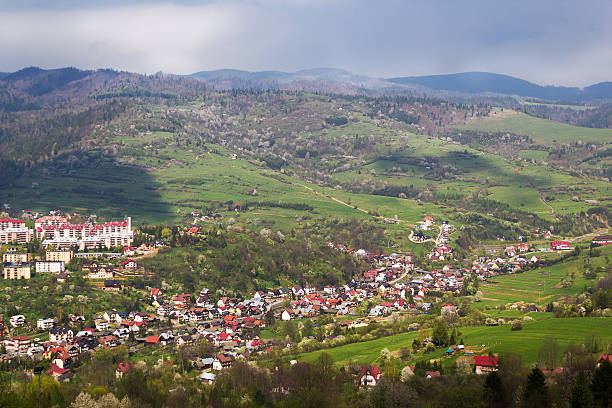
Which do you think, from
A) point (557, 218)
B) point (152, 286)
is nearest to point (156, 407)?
point (152, 286)

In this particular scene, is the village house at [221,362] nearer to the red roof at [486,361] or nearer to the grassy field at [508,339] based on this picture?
the grassy field at [508,339]

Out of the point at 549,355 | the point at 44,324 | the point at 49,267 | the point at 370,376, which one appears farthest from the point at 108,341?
the point at 549,355

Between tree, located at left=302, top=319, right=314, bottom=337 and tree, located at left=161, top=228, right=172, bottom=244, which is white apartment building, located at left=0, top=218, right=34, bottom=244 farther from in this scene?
tree, located at left=302, top=319, right=314, bottom=337

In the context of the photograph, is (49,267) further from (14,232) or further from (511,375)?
(511,375)

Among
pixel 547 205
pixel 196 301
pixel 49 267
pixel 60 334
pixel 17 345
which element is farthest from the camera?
pixel 547 205

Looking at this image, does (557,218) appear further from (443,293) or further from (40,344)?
(40,344)

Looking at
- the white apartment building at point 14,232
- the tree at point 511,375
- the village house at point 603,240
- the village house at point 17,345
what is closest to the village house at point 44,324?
the village house at point 17,345

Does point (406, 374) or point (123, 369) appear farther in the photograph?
point (123, 369)
